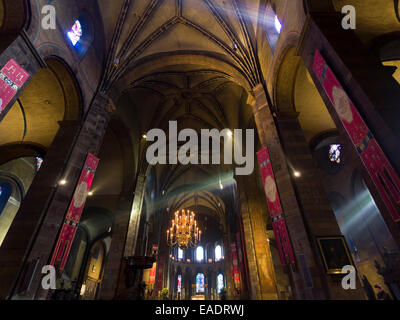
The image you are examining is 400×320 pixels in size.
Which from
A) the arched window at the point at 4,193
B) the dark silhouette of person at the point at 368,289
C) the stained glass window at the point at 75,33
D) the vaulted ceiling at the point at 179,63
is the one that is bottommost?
the dark silhouette of person at the point at 368,289

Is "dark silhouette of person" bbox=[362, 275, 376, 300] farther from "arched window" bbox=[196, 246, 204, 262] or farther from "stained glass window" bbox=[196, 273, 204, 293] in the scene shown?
"arched window" bbox=[196, 246, 204, 262]

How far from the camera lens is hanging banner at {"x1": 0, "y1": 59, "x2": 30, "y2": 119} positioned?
512cm

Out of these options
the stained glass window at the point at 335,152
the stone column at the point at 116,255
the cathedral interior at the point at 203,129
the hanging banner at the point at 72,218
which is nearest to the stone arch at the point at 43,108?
the cathedral interior at the point at 203,129

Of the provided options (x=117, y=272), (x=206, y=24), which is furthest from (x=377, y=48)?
(x=117, y=272)

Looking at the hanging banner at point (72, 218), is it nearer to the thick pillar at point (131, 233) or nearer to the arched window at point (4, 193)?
the thick pillar at point (131, 233)

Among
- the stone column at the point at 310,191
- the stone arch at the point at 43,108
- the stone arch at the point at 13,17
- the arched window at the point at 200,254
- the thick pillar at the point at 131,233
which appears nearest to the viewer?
the stone column at the point at 310,191

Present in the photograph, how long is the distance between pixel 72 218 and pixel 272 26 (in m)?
11.6

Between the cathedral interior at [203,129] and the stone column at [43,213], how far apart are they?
0.04 m

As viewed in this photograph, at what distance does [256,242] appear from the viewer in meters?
13.5

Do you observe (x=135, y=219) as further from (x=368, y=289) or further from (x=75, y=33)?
(x=368, y=289)

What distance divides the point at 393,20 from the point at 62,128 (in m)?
12.2

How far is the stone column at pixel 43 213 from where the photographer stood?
18.5ft

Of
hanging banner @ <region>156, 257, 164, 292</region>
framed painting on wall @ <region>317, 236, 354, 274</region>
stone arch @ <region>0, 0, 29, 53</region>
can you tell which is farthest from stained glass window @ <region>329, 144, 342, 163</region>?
hanging banner @ <region>156, 257, 164, 292</region>

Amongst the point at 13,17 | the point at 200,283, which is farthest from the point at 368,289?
the point at 200,283
